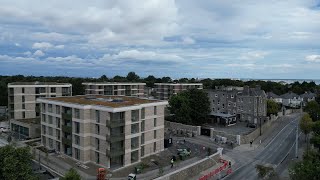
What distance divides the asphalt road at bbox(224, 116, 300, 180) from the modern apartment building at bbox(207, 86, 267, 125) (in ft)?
34.6

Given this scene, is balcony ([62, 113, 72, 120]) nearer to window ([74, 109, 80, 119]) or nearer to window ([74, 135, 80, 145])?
window ([74, 109, 80, 119])

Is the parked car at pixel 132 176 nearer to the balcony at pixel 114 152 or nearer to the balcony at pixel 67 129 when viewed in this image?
the balcony at pixel 114 152

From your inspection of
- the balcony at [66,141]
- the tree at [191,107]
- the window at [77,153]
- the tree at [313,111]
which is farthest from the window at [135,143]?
the tree at [313,111]

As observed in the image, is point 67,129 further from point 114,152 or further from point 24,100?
point 24,100

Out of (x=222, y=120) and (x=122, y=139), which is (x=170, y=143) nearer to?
(x=122, y=139)

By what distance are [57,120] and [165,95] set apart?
249 feet

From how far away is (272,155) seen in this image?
56.6 meters

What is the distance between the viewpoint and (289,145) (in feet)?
209

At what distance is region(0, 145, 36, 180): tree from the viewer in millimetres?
29891

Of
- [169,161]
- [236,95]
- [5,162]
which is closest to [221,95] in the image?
[236,95]

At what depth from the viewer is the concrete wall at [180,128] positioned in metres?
69.8

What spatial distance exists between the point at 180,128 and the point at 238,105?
2768 cm

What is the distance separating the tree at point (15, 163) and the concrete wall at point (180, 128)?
44.4 meters

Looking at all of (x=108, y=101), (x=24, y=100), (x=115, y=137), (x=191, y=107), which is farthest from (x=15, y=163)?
(x=191, y=107)
